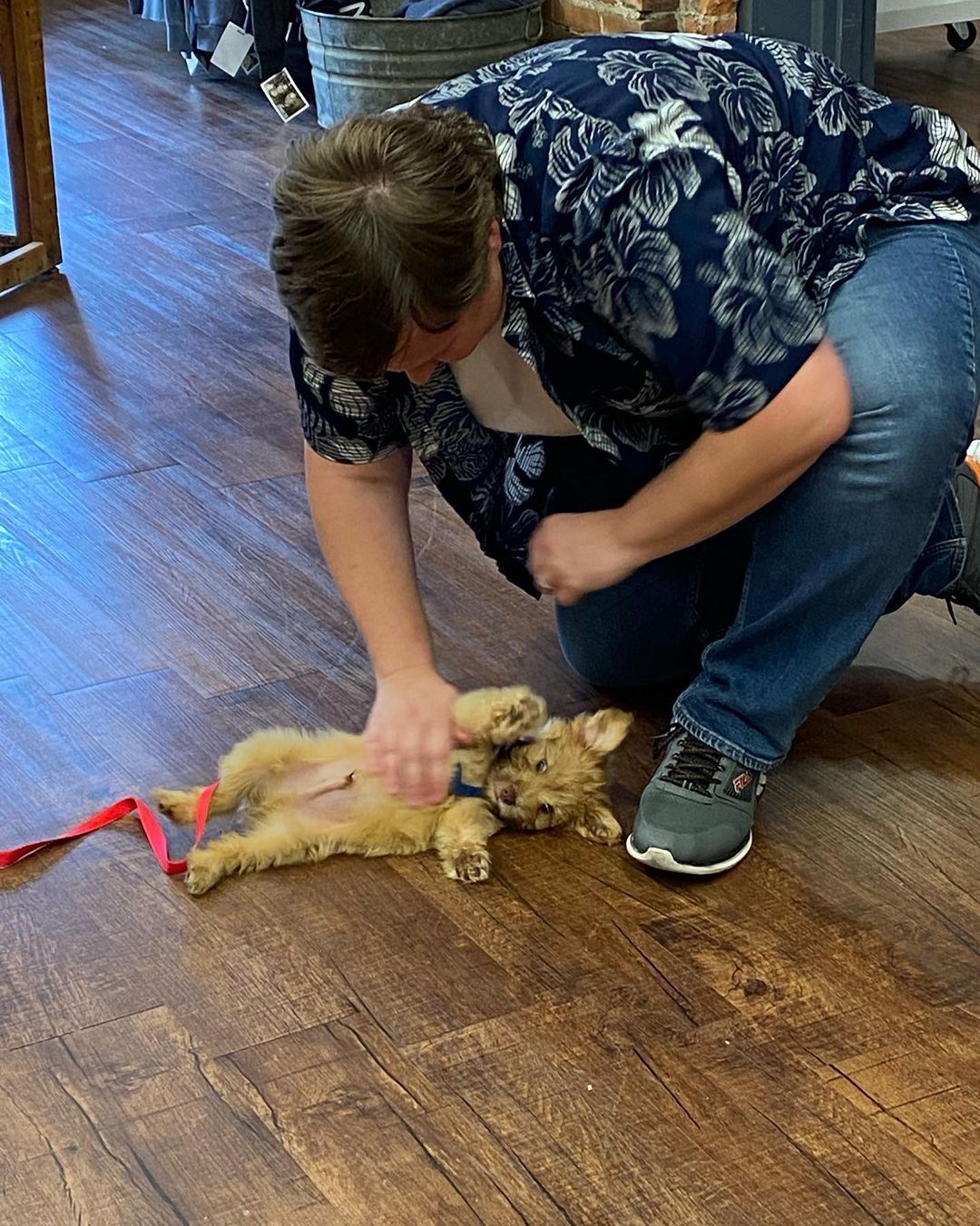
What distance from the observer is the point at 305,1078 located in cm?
121

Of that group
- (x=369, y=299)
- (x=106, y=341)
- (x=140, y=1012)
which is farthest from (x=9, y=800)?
(x=106, y=341)

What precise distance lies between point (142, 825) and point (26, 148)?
68.1 inches

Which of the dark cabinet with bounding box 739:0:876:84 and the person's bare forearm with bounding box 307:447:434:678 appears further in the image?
the dark cabinet with bounding box 739:0:876:84

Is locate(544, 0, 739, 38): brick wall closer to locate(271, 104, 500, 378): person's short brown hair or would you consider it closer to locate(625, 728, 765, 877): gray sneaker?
locate(625, 728, 765, 877): gray sneaker

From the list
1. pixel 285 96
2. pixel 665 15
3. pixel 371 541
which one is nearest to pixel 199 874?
pixel 371 541

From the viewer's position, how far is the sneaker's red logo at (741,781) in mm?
1454

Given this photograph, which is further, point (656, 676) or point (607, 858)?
point (656, 676)

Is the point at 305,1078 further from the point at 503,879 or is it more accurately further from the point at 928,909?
the point at 928,909

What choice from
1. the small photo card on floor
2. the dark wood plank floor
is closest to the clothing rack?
the dark wood plank floor

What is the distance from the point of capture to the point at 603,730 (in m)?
1.44

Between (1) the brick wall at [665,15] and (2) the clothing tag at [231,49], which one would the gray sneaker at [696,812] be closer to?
(1) the brick wall at [665,15]

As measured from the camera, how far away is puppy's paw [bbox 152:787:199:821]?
4.83 ft

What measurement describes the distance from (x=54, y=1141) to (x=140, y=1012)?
0.45ft

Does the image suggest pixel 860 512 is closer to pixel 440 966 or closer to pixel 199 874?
pixel 440 966
